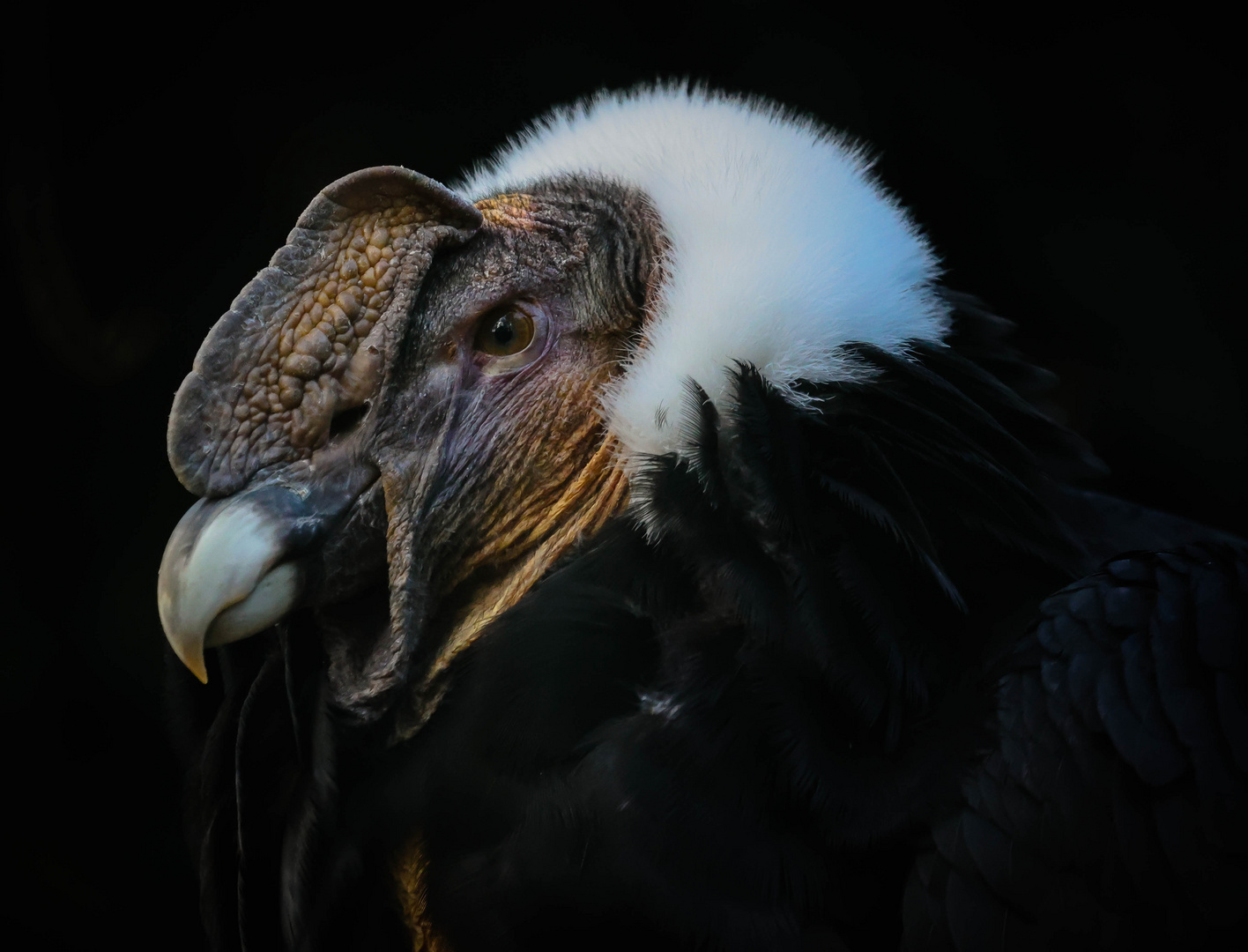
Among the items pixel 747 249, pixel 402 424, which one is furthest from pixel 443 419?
pixel 747 249

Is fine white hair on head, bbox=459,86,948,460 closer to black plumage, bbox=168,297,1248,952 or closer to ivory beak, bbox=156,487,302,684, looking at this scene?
black plumage, bbox=168,297,1248,952

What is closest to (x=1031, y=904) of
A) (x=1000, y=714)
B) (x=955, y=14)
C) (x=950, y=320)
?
(x=1000, y=714)

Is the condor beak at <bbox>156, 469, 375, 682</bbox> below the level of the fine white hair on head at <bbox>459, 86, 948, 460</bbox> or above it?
below

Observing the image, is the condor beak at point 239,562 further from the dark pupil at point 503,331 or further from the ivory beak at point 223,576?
the dark pupil at point 503,331

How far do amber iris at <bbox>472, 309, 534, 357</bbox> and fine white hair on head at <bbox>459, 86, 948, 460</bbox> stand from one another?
17cm

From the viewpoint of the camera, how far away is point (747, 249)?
1.28 m

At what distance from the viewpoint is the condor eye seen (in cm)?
141

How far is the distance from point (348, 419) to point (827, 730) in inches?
28.8

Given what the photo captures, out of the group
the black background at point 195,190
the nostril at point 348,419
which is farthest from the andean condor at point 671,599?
the black background at point 195,190

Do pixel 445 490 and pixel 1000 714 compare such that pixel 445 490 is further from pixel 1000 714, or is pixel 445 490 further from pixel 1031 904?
pixel 1031 904

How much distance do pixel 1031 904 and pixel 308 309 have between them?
111 cm

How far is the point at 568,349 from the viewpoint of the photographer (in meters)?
1.42

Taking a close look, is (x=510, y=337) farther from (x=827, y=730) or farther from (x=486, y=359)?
(x=827, y=730)

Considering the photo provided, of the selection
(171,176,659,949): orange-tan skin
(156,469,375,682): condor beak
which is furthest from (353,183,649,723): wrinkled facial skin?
(156,469,375,682): condor beak
